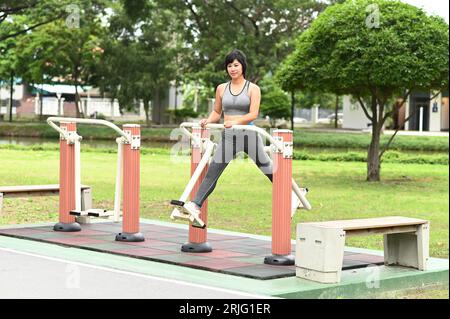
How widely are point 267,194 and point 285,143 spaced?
9.23m

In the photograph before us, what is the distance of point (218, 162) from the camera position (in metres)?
9.66

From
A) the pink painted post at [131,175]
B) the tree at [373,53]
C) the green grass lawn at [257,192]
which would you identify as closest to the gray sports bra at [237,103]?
the pink painted post at [131,175]

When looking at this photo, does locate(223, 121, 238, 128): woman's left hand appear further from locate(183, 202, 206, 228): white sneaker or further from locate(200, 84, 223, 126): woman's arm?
locate(183, 202, 206, 228): white sneaker

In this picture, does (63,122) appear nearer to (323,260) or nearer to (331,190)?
(323,260)

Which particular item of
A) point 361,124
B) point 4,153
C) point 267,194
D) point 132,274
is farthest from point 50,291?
point 361,124

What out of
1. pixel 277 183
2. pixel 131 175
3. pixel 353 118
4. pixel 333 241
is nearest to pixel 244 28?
pixel 353 118

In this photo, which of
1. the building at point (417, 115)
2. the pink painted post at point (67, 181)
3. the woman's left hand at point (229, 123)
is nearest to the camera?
the woman's left hand at point (229, 123)

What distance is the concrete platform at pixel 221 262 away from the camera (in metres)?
8.32

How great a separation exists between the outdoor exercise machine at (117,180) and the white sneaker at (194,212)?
1268 mm

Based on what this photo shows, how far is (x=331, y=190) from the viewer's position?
1928 centimetres

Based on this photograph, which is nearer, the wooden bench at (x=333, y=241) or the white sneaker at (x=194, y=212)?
the wooden bench at (x=333, y=241)

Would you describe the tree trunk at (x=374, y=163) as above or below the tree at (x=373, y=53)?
below

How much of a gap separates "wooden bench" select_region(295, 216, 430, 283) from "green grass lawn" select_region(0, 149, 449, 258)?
4.73ft

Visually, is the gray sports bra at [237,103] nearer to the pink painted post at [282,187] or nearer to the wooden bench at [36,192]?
the pink painted post at [282,187]
